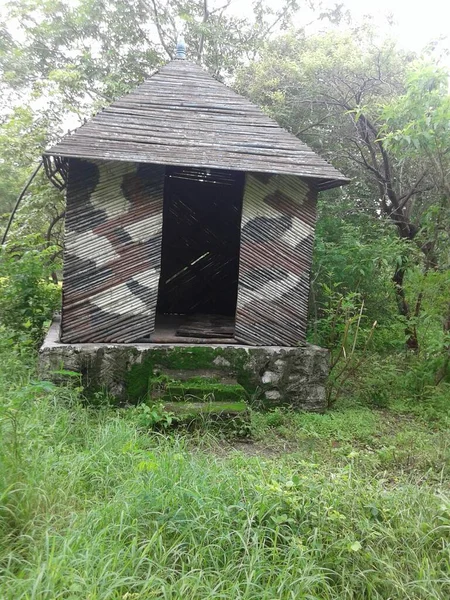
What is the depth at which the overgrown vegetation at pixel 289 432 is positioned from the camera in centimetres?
204

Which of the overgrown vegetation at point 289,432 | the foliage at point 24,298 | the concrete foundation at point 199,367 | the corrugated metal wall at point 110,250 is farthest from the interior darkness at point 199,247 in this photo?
the concrete foundation at point 199,367

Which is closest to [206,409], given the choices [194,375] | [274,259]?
[194,375]

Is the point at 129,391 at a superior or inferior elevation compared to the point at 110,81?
inferior

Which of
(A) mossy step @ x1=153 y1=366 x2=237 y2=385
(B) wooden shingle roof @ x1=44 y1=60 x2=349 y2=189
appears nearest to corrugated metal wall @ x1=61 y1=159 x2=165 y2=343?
(B) wooden shingle roof @ x1=44 y1=60 x2=349 y2=189

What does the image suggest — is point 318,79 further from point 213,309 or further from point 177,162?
point 177,162

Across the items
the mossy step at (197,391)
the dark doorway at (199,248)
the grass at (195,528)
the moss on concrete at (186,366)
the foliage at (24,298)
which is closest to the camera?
the grass at (195,528)

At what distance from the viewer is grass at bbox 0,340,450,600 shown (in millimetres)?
1892

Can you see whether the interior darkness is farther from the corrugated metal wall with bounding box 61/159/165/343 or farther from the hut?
the corrugated metal wall with bounding box 61/159/165/343

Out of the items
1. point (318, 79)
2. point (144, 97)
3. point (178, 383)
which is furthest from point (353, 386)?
point (318, 79)

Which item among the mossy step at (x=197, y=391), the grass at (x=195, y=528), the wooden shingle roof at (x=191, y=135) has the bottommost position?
the mossy step at (x=197, y=391)

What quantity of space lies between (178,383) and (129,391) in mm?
532

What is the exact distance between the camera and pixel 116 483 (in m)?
2.65

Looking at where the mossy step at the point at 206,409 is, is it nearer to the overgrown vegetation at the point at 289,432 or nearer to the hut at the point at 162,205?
the overgrown vegetation at the point at 289,432

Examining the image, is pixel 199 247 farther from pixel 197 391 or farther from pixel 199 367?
pixel 197 391
